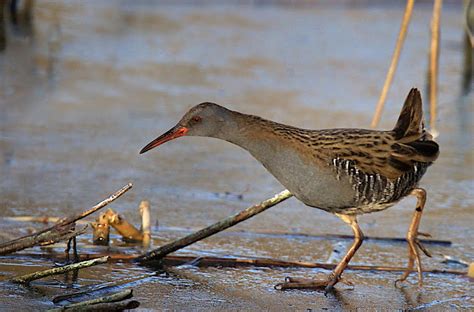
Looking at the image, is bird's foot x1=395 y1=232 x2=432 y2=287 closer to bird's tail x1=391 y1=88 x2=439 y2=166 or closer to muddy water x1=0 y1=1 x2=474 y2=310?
muddy water x1=0 y1=1 x2=474 y2=310

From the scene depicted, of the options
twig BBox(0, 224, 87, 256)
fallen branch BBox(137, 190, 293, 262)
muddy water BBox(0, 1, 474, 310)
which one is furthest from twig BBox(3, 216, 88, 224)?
twig BBox(0, 224, 87, 256)

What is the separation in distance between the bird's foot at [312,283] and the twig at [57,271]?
0.88 metres

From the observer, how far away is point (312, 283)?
471cm

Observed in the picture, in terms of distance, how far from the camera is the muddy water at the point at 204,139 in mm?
4707

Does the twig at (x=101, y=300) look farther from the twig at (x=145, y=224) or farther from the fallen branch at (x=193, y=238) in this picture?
the twig at (x=145, y=224)

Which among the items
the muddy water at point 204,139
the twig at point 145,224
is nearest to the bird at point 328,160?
the muddy water at point 204,139

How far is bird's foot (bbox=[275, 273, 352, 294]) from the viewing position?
463 cm

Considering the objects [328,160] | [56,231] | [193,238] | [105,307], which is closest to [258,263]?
[193,238]

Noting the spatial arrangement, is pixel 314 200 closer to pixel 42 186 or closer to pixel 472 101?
pixel 42 186

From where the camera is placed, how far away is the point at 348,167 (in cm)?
481

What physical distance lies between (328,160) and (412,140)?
1.63 feet

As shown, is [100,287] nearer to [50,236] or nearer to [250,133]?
[50,236]

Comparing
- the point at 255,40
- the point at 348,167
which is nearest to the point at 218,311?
the point at 348,167

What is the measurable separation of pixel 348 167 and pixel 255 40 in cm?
761
